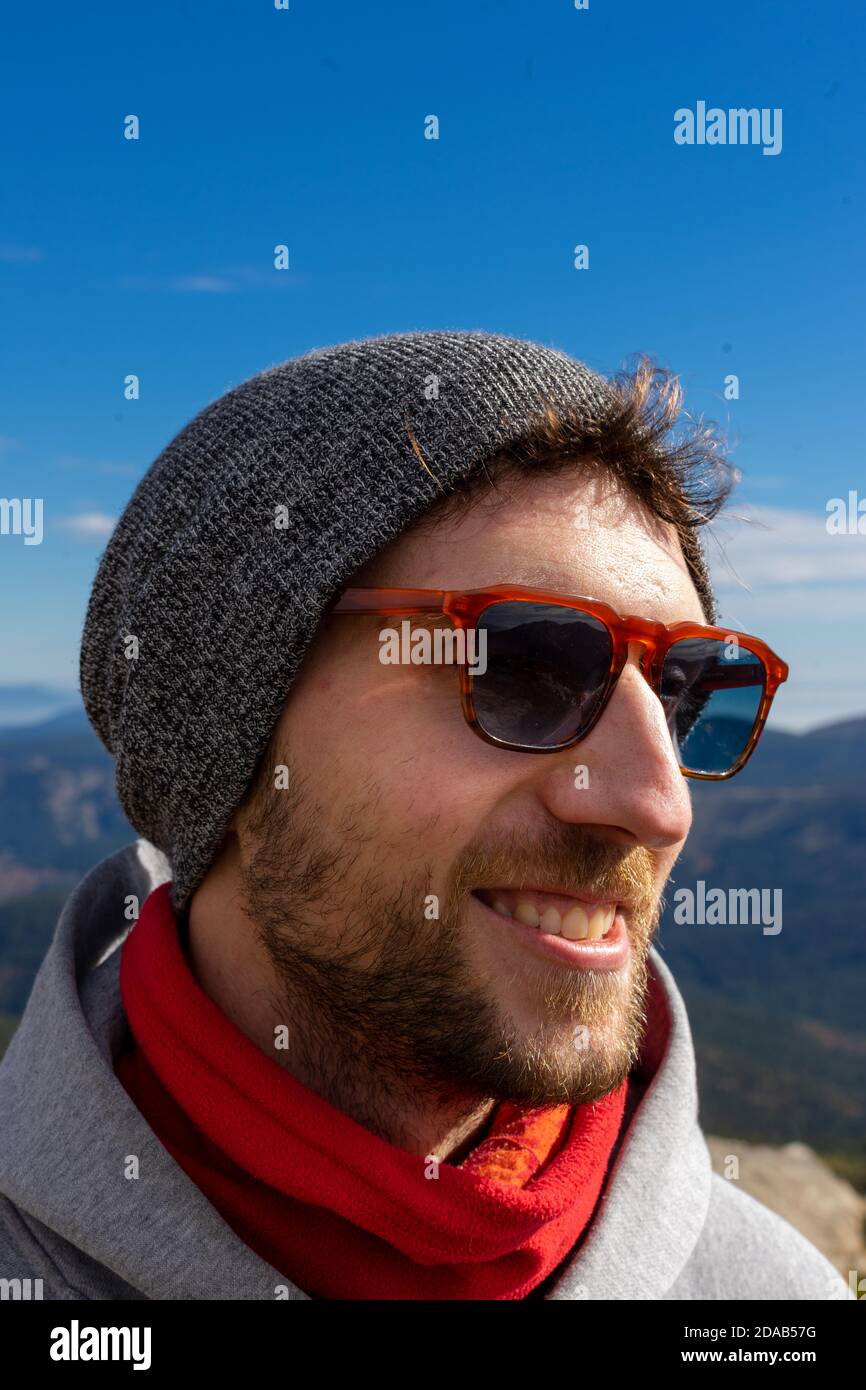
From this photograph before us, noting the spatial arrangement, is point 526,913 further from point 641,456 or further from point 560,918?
point 641,456

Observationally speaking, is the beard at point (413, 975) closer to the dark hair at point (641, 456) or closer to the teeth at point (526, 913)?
the teeth at point (526, 913)

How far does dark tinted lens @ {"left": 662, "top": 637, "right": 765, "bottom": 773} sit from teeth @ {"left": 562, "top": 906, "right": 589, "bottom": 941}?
2.13ft

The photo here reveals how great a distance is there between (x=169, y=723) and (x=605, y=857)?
3.85 ft

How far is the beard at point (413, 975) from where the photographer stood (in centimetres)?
222

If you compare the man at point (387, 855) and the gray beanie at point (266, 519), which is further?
the gray beanie at point (266, 519)

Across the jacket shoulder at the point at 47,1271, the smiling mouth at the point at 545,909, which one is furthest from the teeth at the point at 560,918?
the jacket shoulder at the point at 47,1271

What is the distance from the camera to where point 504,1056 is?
7.30 feet

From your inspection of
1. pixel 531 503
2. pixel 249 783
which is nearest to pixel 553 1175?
pixel 249 783

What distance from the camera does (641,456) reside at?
2615 mm

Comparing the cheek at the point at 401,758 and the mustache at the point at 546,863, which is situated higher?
the cheek at the point at 401,758

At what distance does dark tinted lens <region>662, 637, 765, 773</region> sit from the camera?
264 centimetres

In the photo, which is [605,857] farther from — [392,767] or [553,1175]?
[553,1175]
